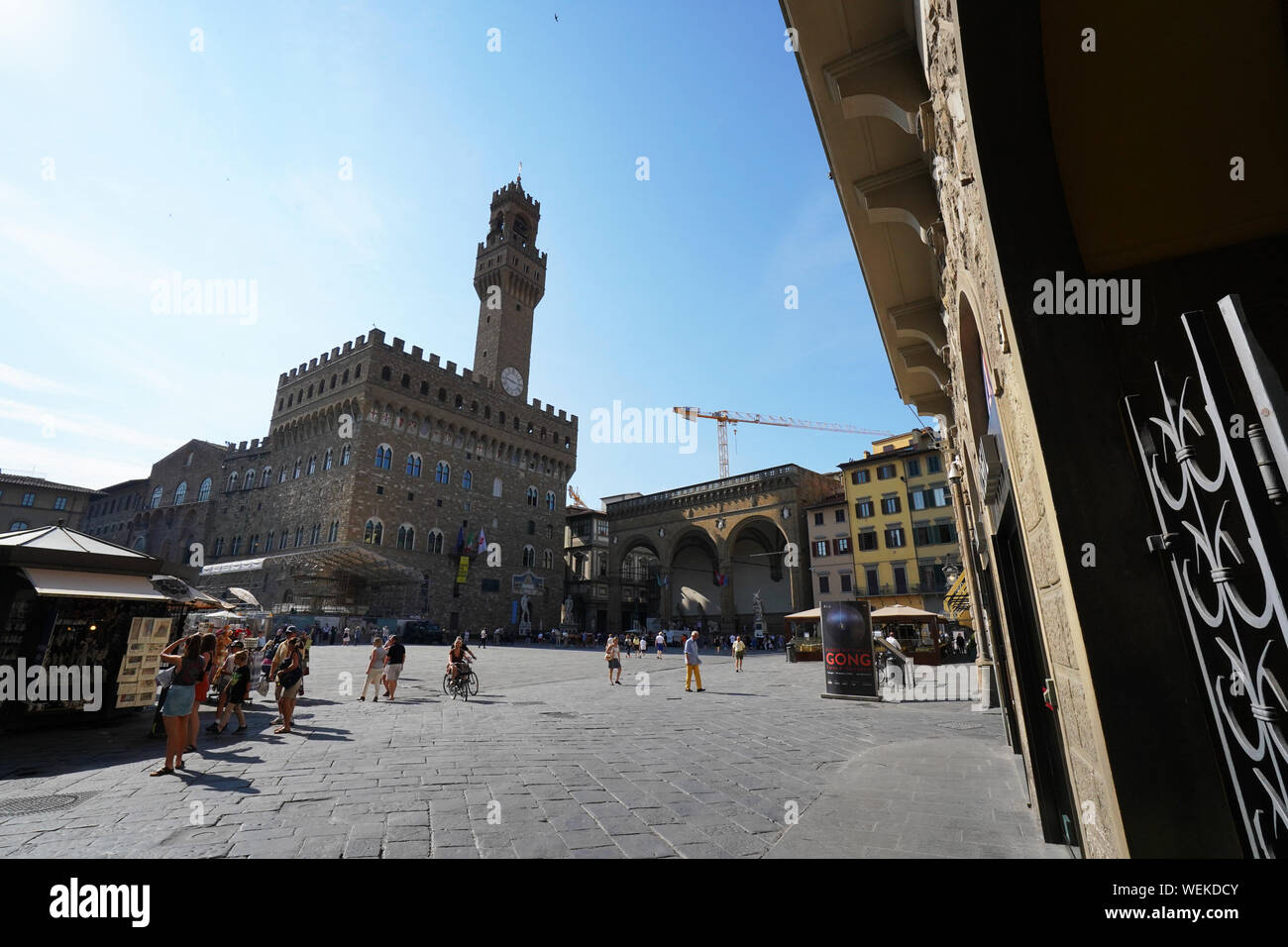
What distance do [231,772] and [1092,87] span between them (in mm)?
8131

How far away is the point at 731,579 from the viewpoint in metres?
44.3

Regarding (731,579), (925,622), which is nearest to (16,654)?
(925,622)

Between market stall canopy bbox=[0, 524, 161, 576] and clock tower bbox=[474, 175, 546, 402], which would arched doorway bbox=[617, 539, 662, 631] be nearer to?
clock tower bbox=[474, 175, 546, 402]

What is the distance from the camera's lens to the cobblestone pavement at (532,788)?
145 inches

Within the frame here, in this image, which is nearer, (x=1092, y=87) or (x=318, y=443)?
(x=1092, y=87)

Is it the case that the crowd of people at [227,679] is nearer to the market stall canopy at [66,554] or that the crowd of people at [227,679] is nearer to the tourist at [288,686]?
the tourist at [288,686]

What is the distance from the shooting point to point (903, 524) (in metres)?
35.2

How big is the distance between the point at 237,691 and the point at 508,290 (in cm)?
4115

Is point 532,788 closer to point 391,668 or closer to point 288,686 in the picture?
point 288,686

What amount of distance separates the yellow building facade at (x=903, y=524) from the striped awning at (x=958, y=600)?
21.1 ft

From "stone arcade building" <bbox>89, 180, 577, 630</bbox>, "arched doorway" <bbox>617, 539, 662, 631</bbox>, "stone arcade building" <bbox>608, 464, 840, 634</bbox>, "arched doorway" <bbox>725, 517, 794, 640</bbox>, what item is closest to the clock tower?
"stone arcade building" <bbox>89, 180, 577, 630</bbox>

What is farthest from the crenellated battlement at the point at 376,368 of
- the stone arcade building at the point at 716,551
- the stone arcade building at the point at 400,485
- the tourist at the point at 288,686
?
the tourist at the point at 288,686


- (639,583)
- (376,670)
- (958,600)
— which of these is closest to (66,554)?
(376,670)
